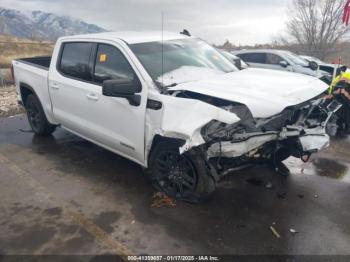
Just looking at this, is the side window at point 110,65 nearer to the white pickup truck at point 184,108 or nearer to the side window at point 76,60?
the white pickup truck at point 184,108

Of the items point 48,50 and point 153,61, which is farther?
point 48,50

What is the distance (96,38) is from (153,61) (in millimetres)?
1059

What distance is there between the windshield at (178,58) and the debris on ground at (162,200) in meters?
1.39

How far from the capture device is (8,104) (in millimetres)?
9578

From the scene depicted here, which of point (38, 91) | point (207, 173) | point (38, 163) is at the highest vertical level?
point (38, 91)

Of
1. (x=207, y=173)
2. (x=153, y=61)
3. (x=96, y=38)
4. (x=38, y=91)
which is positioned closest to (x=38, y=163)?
(x=38, y=91)

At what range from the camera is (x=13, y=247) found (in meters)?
3.25

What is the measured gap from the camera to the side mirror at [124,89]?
12.0 feet

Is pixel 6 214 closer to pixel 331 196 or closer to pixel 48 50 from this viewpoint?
pixel 331 196

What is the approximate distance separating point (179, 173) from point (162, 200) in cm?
43

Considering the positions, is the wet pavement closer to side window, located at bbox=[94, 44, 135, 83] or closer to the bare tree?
side window, located at bbox=[94, 44, 135, 83]

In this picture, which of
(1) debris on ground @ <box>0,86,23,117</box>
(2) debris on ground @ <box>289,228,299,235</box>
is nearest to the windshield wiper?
(2) debris on ground @ <box>289,228,299,235</box>

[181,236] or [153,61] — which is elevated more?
[153,61]

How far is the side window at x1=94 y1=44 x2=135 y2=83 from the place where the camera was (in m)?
4.11
